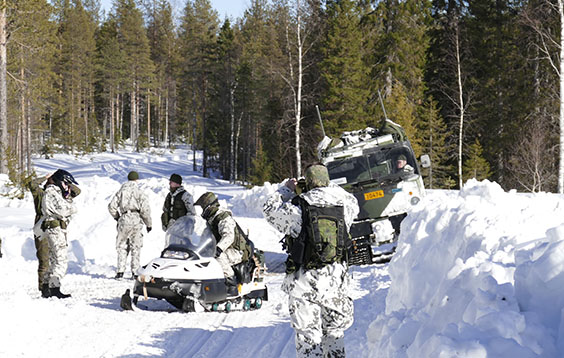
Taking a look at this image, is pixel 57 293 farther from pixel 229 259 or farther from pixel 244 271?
pixel 244 271

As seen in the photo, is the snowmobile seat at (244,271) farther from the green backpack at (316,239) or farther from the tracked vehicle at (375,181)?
the green backpack at (316,239)

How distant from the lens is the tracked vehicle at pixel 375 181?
32.8ft

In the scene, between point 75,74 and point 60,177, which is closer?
point 60,177

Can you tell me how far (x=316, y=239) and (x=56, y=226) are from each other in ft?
18.3

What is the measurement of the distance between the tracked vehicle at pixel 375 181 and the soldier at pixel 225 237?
Answer: 248cm

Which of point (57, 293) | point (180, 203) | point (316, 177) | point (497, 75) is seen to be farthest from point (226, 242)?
point (497, 75)

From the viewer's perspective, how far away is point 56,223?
8672mm

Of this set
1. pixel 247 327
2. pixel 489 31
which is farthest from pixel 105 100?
pixel 247 327

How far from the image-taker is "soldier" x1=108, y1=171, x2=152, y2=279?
10234mm

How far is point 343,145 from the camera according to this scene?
37.3 ft

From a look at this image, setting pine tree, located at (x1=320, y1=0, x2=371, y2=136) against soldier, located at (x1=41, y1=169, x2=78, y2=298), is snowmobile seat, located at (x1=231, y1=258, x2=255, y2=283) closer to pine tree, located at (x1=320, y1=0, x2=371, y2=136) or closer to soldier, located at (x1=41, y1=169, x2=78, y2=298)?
soldier, located at (x1=41, y1=169, x2=78, y2=298)

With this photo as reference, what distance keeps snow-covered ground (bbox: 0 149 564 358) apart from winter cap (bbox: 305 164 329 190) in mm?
1309

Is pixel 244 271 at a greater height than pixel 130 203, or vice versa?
pixel 130 203

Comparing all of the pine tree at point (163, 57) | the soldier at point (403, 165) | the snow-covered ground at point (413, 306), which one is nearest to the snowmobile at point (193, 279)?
the snow-covered ground at point (413, 306)
